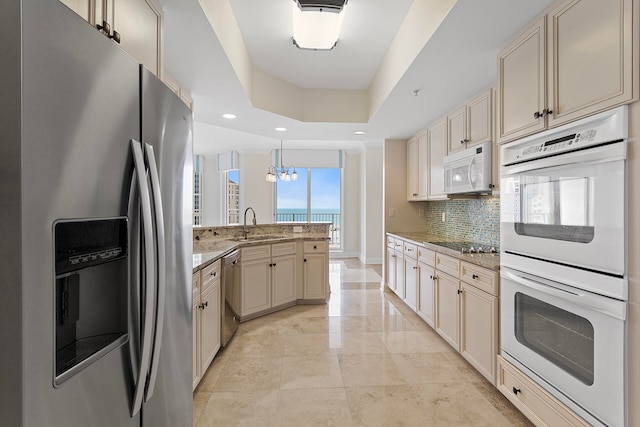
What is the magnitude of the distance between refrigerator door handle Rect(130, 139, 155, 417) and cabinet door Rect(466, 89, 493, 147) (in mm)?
2647

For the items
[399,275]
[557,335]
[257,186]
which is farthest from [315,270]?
[257,186]

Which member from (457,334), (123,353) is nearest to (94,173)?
(123,353)

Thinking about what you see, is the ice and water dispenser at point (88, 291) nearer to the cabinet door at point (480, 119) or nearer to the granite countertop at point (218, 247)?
the granite countertop at point (218, 247)

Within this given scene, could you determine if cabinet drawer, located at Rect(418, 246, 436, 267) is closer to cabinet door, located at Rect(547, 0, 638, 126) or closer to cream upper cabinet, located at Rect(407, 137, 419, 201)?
cream upper cabinet, located at Rect(407, 137, 419, 201)

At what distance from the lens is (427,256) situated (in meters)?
3.10

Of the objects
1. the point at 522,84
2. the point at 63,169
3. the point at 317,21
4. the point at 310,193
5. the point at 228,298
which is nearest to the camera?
the point at 63,169

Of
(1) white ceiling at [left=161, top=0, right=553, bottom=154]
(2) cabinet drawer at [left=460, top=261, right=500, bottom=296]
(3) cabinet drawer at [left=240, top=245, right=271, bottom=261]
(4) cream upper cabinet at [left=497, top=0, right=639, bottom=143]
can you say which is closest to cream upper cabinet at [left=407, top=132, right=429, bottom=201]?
(1) white ceiling at [left=161, top=0, right=553, bottom=154]

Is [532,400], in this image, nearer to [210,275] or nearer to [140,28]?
[210,275]

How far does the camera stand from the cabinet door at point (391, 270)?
4213mm

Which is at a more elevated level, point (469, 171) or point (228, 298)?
point (469, 171)

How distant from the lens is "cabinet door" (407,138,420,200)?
4.20 m

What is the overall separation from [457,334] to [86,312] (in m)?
2.56

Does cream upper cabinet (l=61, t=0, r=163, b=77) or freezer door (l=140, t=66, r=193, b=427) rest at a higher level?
cream upper cabinet (l=61, t=0, r=163, b=77)

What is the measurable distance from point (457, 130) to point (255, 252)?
2479mm
